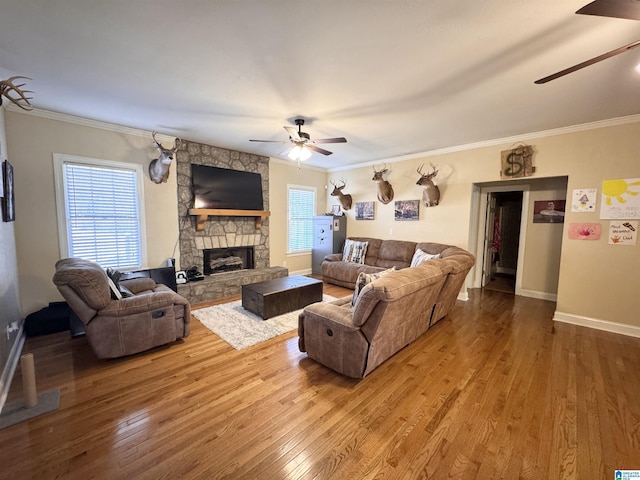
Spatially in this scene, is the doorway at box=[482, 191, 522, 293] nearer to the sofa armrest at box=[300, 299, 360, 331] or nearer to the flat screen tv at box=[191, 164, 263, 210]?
the sofa armrest at box=[300, 299, 360, 331]

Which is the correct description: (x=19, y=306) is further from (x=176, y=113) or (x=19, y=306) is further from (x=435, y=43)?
(x=435, y=43)

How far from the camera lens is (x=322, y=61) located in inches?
88.4

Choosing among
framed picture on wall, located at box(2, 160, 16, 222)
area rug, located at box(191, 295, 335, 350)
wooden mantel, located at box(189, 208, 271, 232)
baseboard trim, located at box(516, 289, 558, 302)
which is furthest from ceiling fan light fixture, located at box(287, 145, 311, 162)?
baseboard trim, located at box(516, 289, 558, 302)

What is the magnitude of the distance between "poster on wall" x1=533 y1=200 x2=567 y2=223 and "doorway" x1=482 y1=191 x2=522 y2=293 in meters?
0.87

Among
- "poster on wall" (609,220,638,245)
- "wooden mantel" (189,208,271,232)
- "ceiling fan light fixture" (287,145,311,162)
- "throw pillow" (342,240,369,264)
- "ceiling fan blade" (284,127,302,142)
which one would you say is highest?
"ceiling fan blade" (284,127,302,142)

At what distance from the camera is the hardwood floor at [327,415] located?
156cm

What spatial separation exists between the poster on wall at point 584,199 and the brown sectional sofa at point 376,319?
1942 mm

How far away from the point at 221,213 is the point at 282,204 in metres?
1.63

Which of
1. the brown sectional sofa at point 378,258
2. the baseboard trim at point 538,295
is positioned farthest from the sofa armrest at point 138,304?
the baseboard trim at point 538,295

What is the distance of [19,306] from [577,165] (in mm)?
7687

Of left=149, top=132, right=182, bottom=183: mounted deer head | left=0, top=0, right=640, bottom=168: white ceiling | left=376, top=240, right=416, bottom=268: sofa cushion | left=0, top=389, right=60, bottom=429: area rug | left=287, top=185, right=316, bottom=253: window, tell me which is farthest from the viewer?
left=287, top=185, right=316, bottom=253: window

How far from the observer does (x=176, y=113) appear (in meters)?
3.41

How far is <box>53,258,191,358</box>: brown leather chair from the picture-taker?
2.43m

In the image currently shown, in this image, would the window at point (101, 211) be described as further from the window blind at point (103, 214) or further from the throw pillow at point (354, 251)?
the throw pillow at point (354, 251)
